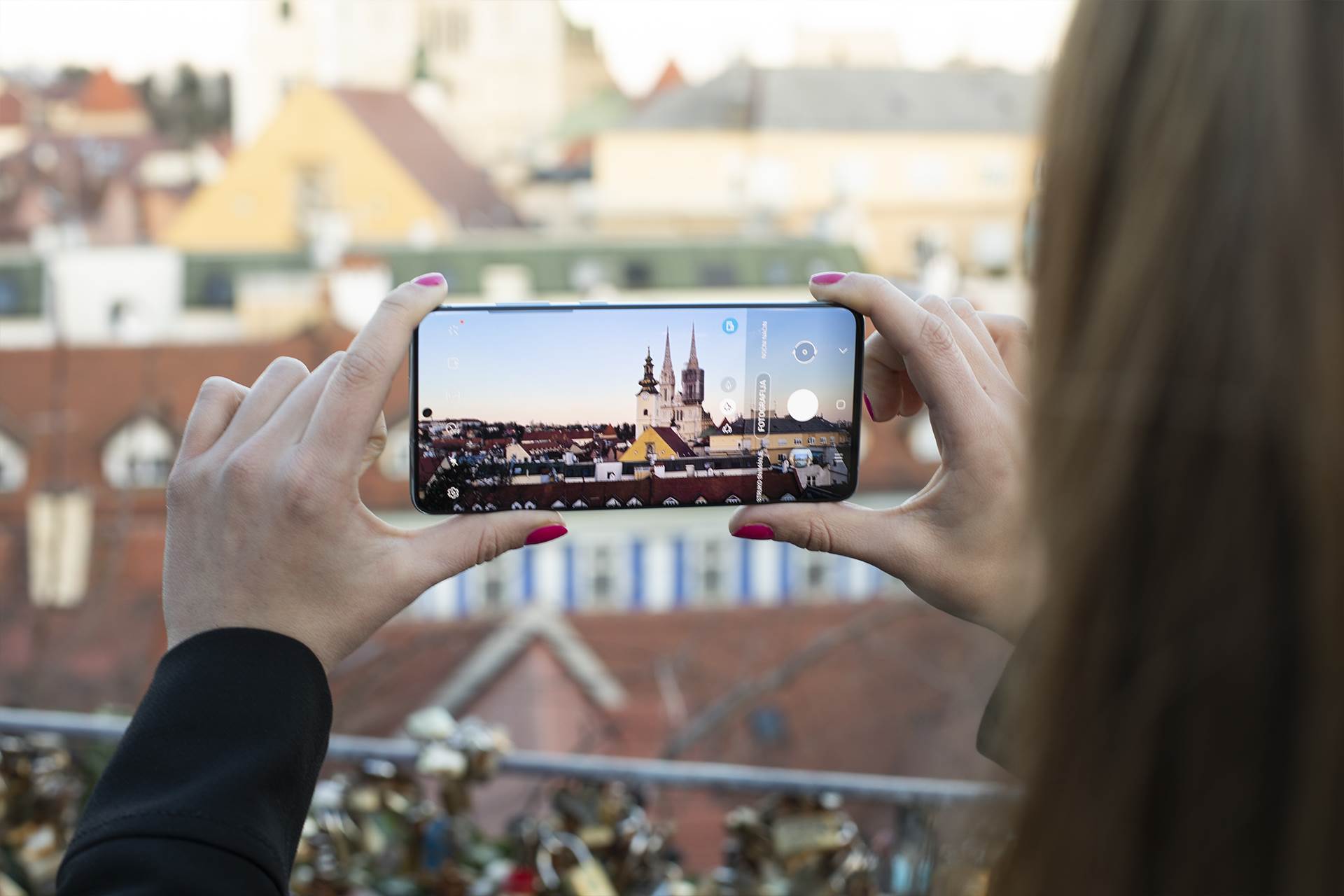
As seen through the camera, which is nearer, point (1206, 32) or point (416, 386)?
point (1206, 32)

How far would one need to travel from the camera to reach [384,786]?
162 centimetres

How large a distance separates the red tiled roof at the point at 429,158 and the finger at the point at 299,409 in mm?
29678

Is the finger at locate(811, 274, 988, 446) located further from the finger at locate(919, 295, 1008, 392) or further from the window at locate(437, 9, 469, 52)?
the window at locate(437, 9, 469, 52)

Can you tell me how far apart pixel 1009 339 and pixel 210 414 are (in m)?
0.61

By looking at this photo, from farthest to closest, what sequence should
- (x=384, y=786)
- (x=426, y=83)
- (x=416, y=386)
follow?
(x=426, y=83) < (x=384, y=786) < (x=416, y=386)

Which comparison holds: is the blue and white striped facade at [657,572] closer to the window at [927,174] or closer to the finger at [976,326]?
the finger at [976,326]

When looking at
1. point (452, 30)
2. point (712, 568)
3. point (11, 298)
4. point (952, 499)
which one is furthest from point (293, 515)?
point (452, 30)

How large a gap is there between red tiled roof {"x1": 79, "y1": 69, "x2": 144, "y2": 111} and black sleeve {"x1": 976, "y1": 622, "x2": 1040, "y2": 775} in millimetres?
40876

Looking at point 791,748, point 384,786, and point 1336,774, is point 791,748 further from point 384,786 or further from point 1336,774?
point 1336,774

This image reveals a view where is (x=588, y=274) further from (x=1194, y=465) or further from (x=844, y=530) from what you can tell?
(x=1194, y=465)

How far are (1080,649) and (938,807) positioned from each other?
3.70 feet

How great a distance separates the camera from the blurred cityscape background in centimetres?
957

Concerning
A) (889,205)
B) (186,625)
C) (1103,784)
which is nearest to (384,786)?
(186,625)

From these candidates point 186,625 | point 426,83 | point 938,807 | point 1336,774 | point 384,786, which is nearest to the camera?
point 1336,774
